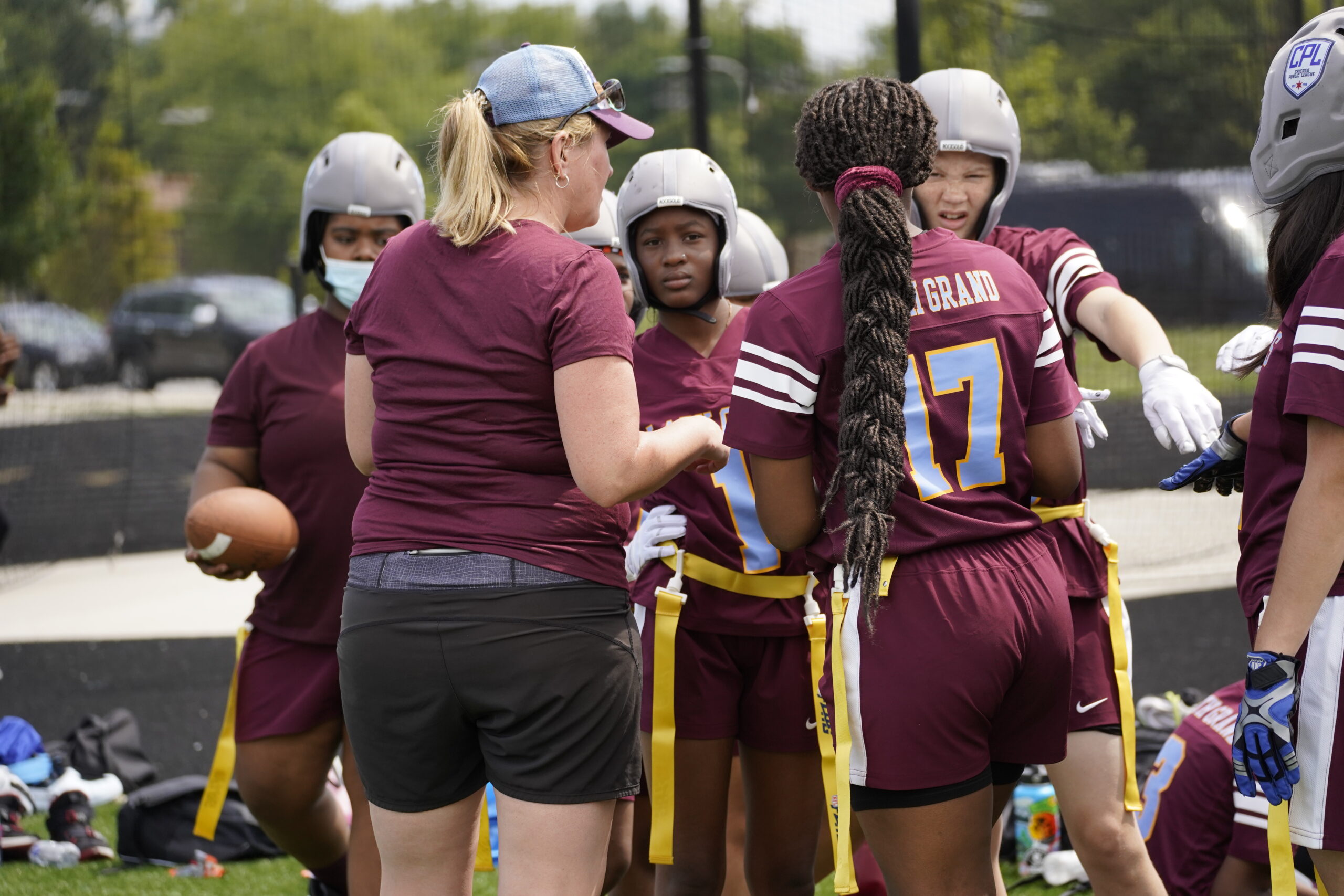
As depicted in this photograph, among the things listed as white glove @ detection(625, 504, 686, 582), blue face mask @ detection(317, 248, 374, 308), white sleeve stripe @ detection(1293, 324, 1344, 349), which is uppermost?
blue face mask @ detection(317, 248, 374, 308)

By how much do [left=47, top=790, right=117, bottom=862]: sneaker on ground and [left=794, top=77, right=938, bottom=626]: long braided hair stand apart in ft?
12.1

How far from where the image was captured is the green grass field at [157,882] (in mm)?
4484

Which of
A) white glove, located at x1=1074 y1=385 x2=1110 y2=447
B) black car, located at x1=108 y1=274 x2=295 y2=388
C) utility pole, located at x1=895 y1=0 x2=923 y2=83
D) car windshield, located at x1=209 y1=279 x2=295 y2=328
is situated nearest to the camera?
white glove, located at x1=1074 y1=385 x2=1110 y2=447

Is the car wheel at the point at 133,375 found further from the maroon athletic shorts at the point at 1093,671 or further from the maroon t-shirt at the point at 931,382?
the maroon t-shirt at the point at 931,382

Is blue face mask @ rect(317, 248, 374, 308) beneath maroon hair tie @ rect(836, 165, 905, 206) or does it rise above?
beneath

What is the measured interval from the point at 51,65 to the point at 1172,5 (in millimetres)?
9700

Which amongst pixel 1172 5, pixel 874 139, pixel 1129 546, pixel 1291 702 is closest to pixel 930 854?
pixel 1291 702

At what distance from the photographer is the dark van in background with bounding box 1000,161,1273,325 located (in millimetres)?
8875

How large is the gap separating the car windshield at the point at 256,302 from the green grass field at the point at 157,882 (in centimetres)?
1076

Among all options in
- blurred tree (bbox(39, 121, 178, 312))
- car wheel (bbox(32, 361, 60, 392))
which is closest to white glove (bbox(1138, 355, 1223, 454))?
blurred tree (bbox(39, 121, 178, 312))

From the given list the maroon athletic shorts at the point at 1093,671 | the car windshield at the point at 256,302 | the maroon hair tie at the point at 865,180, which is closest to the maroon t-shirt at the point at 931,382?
the maroon hair tie at the point at 865,180

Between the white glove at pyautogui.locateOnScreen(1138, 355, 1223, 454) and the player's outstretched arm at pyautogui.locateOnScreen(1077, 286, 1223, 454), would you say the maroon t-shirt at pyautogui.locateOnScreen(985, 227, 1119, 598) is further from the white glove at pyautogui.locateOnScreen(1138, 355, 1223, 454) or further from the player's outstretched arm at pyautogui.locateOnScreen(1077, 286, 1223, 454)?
the white glove at pyautogui.locateOnScreen(1138, 355, 1223, 454)

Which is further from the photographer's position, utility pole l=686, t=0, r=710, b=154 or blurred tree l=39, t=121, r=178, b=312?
blurred tree l=39, t=121, r=178, b=312

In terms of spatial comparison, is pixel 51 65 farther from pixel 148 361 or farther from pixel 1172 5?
pixel 1172 5
